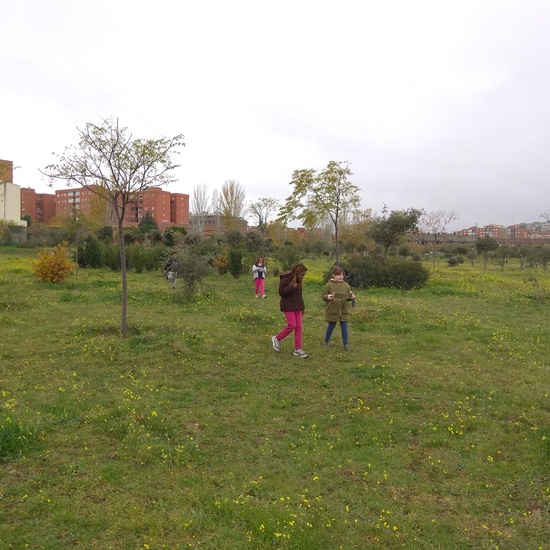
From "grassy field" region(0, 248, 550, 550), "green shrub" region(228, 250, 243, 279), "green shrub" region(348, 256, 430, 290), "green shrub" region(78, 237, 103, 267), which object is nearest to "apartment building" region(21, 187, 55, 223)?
"green shrub" region(78, 237, 103, 267)

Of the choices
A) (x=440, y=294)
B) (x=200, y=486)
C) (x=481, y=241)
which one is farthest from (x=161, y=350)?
(x=481, y=241)

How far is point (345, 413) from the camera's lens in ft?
17.4

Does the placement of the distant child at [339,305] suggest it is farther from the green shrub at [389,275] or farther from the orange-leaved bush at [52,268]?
the orange-leaved bush at [52,268]

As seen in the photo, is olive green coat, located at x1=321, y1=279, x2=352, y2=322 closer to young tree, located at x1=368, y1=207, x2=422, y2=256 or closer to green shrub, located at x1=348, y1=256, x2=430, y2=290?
green shrub, located at x1=348, y1=256, x2=430, y2=290

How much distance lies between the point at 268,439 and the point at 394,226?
18370 millimetres

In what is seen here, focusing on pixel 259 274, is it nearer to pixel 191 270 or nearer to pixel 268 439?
pixel 191 270

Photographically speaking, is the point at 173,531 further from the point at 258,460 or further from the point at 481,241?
the point at 481,241

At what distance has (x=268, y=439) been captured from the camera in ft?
15.1

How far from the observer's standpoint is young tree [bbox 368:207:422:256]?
2147 cm

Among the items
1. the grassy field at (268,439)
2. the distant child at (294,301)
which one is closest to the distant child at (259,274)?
the grassy field at (268,439)

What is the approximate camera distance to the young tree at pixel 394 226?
21.5 metres

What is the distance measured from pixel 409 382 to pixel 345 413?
1432mm

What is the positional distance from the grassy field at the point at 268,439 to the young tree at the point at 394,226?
12.5 m

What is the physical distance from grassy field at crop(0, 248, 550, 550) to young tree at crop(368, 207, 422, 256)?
40.9ft
